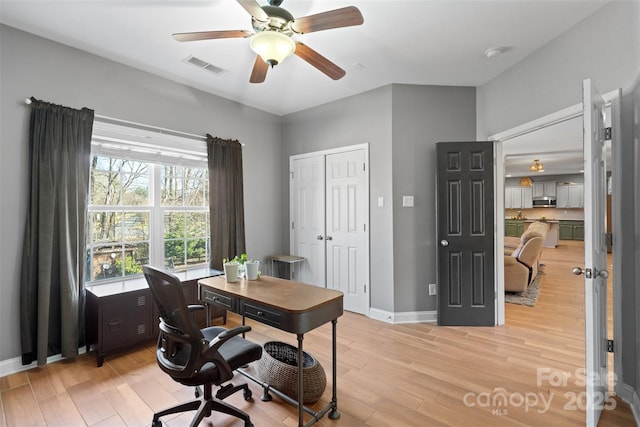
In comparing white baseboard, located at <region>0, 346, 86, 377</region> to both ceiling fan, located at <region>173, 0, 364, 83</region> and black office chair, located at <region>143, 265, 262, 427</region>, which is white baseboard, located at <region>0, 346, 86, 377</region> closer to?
black office chair, located at <region>143, 265, 262, 427</region>

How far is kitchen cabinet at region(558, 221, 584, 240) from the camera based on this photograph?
34.5 ft

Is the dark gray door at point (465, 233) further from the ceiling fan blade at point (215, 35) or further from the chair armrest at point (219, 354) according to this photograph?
the chair armrest at point (219, 354)

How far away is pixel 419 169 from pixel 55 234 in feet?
12.1

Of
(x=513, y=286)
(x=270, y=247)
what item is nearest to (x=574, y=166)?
(x=513, y=286)

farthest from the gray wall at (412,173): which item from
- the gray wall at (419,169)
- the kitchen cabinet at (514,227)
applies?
the kitchen cabinet at (514,227)

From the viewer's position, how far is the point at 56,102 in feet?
8.57

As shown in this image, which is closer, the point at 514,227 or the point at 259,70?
the point at 259,70

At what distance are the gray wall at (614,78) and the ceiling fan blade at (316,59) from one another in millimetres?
1883

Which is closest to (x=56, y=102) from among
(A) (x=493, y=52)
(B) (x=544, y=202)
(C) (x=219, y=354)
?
(C) (x=219, y=354)

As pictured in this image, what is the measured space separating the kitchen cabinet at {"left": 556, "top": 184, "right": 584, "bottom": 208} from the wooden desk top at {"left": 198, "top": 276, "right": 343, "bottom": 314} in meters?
12.0

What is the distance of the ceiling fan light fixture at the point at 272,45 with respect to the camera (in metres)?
1.73

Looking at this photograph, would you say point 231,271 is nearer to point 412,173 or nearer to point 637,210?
point 412,173

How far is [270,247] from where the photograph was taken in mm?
4520

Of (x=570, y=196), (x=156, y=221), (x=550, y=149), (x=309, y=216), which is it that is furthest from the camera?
(x=570, y=196)
